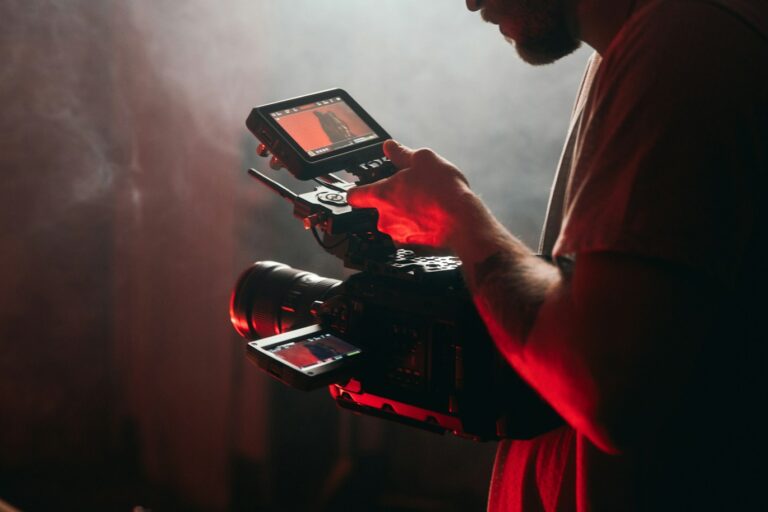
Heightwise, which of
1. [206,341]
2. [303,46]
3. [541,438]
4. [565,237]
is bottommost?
[206,341]

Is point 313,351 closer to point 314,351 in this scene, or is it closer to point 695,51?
point 314,351

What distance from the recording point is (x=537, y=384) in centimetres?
54

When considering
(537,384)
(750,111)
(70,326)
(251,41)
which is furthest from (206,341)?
(750,111)

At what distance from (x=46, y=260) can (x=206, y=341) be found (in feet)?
1.87

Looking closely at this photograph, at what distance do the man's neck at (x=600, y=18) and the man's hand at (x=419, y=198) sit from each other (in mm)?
199

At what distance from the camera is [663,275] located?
0.47 meters

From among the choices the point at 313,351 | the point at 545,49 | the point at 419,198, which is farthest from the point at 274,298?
the point at 545,49

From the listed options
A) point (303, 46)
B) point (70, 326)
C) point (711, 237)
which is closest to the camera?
point (711, 237)

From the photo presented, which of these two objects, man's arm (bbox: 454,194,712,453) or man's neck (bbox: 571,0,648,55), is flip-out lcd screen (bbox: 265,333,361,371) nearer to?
man's arm (bbox: 454,194,712,453)

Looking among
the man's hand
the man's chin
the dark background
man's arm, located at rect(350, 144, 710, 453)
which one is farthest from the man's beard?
the dark background

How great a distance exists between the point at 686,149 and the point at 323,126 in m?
0.58

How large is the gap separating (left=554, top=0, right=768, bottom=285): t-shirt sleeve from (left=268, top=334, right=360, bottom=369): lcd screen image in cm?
36

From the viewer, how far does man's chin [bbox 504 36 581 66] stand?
0.79 metres

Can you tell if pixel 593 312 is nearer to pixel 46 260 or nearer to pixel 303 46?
pixel 303 46
